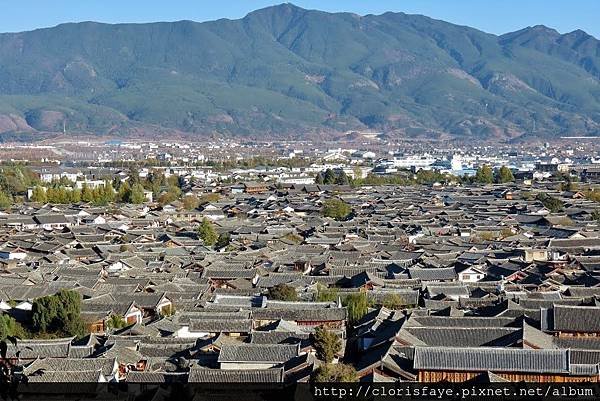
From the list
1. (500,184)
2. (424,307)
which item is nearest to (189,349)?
(424,307)

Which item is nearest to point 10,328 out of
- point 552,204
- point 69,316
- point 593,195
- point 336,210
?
point 69,316

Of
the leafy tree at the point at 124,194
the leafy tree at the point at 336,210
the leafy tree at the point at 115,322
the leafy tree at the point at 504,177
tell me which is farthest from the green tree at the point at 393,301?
the leafy tree at the point at 504,177

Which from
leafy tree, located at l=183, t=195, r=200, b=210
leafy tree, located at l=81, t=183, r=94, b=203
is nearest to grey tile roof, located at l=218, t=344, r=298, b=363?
leafy tree, located at l=183, t=195, r=200, b=210

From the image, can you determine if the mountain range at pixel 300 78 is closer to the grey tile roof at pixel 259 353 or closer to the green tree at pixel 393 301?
the green tree at pixel 393 301

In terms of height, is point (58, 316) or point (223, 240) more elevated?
point (58, 316)

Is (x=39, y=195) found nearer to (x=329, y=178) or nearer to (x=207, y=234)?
(x=207, y=234)

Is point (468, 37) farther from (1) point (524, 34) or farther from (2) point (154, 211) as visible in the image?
(2) point (154, 211)
